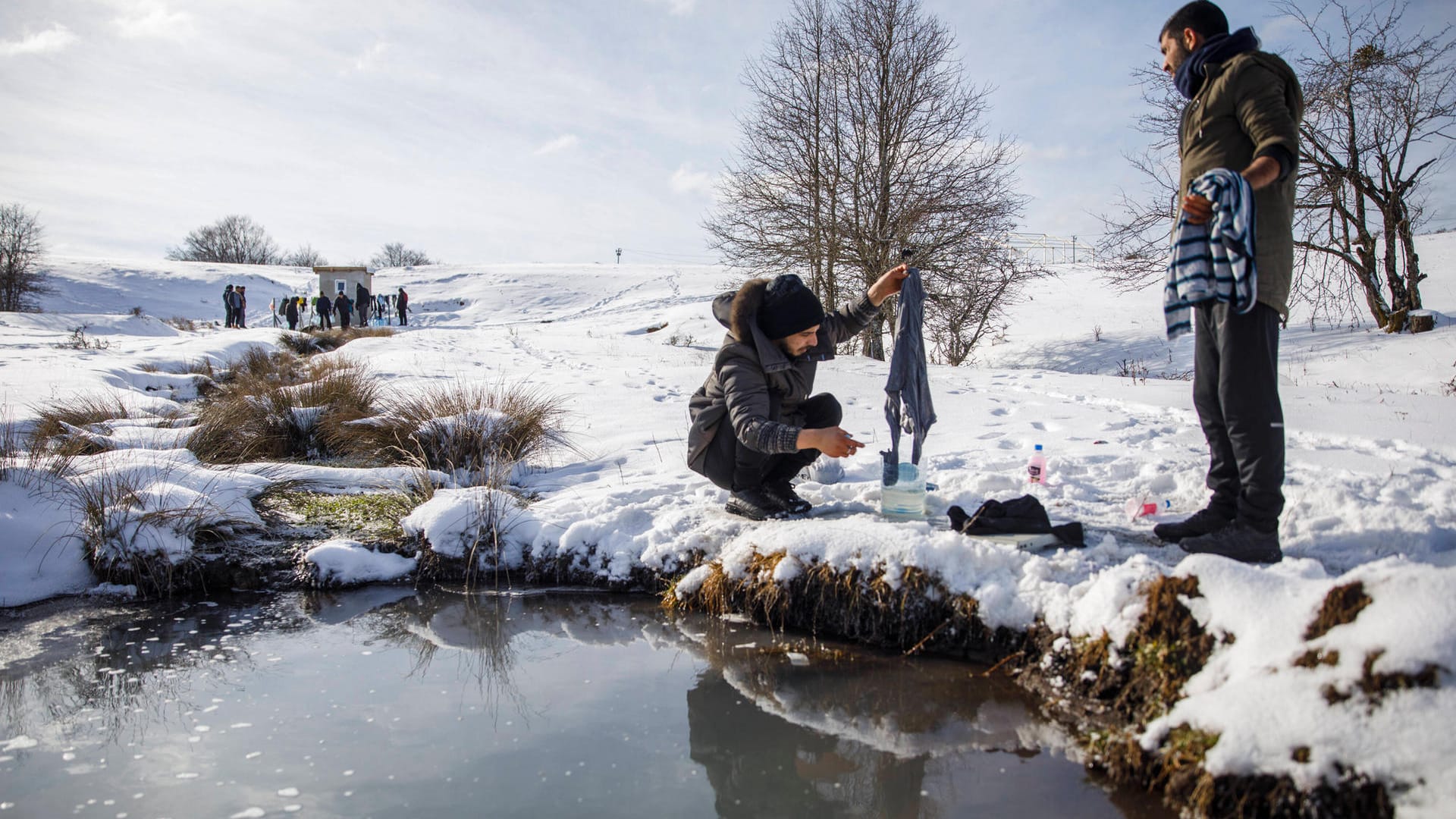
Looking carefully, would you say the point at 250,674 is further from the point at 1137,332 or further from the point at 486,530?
the point at 1137,332

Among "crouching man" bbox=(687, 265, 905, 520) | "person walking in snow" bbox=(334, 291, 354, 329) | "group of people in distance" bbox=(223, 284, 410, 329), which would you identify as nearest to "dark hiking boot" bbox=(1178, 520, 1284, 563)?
"crouching man" bbox=(687, 265, 905, 520)

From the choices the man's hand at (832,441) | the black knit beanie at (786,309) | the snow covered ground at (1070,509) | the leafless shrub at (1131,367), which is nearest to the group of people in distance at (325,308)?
the snow covered ground at (1070,509)

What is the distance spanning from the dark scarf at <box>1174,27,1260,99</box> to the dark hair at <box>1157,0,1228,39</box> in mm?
44

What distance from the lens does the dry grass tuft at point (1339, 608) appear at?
7.18 ft

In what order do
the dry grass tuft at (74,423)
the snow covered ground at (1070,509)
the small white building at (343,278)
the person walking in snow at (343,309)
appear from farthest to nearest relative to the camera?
the small white building at (343,278) < the person walking in snow at (343,309) < the dry grass tuft at (74,423) < the snow covered ground at (1070,509)

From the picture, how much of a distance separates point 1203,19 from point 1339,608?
233 cm

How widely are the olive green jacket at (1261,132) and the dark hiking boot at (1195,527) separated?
2.97 feet

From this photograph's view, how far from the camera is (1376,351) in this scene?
13.7 meters

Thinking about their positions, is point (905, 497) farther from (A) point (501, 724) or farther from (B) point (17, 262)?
(B) point (17, 262)

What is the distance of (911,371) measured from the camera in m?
4.16

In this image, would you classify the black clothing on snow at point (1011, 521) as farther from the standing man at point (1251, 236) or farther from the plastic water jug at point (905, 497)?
the standing man at point (1251, 236)

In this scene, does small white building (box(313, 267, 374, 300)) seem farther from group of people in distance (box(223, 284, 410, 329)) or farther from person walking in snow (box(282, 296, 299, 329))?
person walking in snow (box(282, 296, 299, 329))

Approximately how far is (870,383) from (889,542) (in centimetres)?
652

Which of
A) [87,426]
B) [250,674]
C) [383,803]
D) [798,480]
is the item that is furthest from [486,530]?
[87,426]
